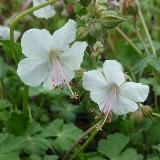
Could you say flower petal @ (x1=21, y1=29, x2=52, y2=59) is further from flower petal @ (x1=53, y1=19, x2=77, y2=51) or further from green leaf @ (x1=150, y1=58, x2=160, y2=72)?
green leaf @ (x1=150, y1=58, x2=160, y2=72)

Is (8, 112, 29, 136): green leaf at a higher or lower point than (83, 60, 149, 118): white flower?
lower

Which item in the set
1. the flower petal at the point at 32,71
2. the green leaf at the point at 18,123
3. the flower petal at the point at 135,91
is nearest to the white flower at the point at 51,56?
the flower petal at the point at 32,71

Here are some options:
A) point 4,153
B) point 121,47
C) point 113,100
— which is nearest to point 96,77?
point 113,100

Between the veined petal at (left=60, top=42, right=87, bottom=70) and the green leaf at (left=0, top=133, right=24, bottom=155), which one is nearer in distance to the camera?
the veined petal at (left=60, top=42, right=87, bottom=70)

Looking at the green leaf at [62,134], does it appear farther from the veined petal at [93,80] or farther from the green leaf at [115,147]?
the veined petal at [93,80]

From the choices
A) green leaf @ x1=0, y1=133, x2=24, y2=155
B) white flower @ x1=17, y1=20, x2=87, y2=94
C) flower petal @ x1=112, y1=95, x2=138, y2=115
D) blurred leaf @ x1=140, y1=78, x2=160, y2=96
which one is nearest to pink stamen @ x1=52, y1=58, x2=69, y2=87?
white flower @ x1=17, y1=20, x2=87, y2=94

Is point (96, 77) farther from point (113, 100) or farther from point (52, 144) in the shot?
point (52, 144)

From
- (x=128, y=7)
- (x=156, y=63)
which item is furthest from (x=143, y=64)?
(x=128, y=7)

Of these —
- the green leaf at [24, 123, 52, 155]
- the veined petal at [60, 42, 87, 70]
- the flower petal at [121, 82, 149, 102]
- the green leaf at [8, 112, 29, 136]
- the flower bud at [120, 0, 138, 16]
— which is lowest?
the green leaf at [24, 123, 52, 155]
